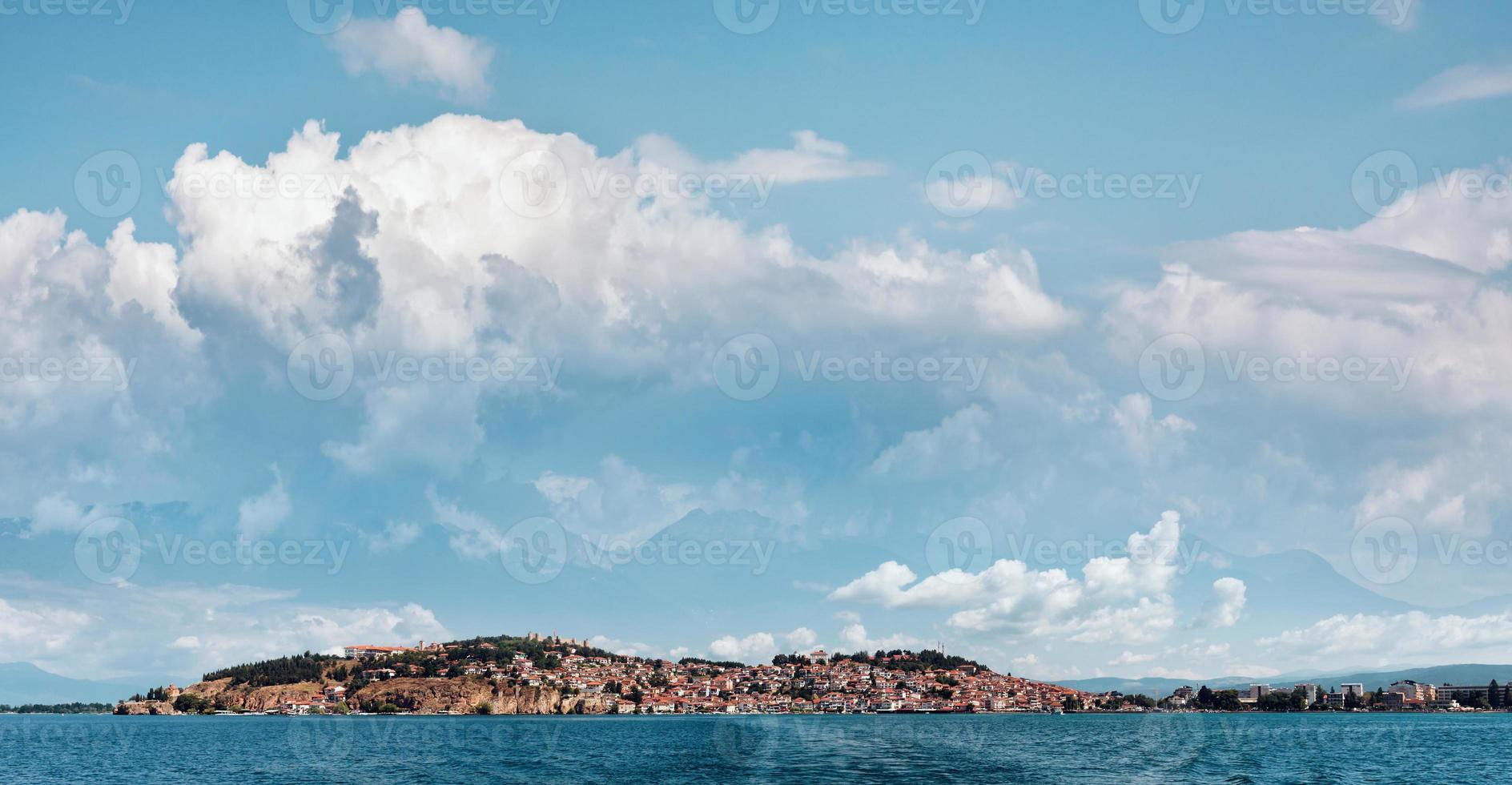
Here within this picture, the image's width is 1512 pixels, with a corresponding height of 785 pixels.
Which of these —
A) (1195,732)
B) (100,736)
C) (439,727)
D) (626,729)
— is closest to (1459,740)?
(1195,732)

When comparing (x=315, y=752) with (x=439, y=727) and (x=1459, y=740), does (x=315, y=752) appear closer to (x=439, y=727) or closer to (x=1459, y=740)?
(x=439, y=727)

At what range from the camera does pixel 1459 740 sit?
13325 centimetres

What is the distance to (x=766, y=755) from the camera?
101 metres

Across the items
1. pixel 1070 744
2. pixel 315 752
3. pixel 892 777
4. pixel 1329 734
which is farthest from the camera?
pixel 1329 734

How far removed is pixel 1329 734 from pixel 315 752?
131683 mm

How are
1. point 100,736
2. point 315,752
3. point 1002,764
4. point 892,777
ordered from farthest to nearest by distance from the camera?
point 100,736, point 315,752, point 1002,764, point 892,777

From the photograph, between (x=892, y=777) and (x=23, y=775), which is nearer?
(x=892, y=777)

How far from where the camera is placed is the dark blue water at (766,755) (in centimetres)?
→ 8250

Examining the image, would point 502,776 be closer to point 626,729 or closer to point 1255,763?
point 1255,763

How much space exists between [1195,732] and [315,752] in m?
119

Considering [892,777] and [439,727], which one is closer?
[892,777]

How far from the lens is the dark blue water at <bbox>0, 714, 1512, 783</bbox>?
82.5 metres

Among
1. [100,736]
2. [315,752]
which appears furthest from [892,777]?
[100,736]

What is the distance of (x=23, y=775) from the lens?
90.5 meters
